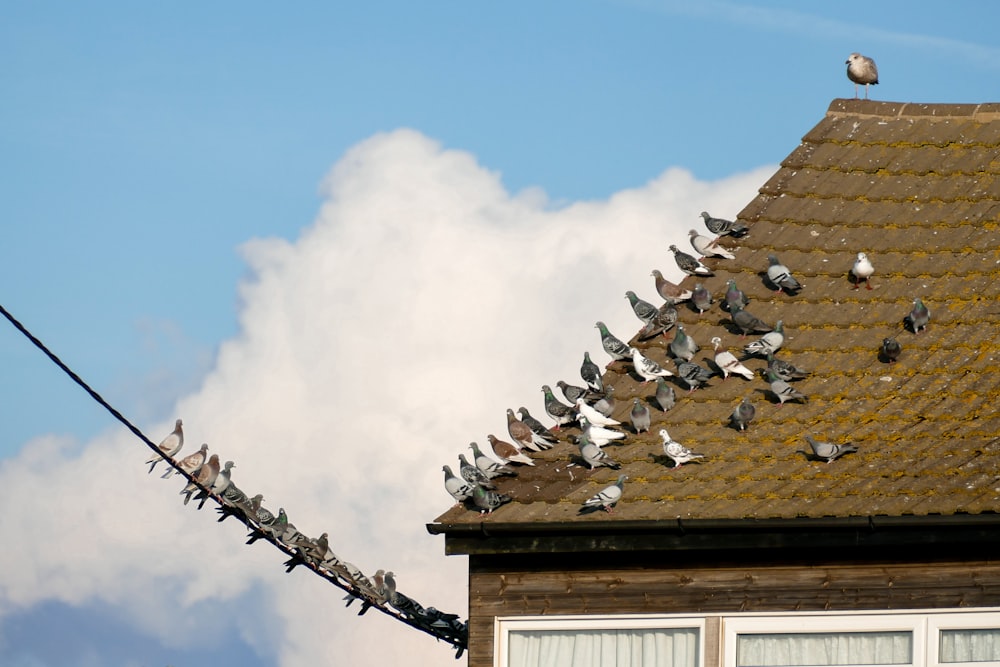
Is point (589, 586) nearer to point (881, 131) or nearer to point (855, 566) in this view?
point (855, 566)

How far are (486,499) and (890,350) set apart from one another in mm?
3470

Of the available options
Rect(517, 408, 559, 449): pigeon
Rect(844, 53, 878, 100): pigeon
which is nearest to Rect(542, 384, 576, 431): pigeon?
Rect(517, 408, 559, 449): pigeon

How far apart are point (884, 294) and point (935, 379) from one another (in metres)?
1.21

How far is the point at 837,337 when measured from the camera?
45.8ft

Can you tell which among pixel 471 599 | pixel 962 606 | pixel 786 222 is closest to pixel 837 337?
pixel 786 222

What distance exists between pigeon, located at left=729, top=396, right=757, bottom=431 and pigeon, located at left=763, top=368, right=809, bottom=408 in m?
0.26

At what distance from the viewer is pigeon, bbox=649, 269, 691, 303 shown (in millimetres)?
14719

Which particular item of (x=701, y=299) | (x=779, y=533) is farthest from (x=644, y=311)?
(x=779, y=533)

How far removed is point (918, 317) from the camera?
13.7m

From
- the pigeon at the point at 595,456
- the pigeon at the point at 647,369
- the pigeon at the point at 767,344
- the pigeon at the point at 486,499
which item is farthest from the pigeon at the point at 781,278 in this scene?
the pigeon at the point at 486,499

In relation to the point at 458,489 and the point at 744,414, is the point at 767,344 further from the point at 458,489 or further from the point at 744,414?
the point at 458,489

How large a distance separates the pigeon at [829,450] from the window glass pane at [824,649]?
4.24 feet

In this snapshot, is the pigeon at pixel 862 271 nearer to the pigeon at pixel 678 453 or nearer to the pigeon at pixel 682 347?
the pigeon at pixel 682 347

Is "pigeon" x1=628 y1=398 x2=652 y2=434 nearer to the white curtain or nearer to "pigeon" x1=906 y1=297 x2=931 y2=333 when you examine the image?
the white curtain
